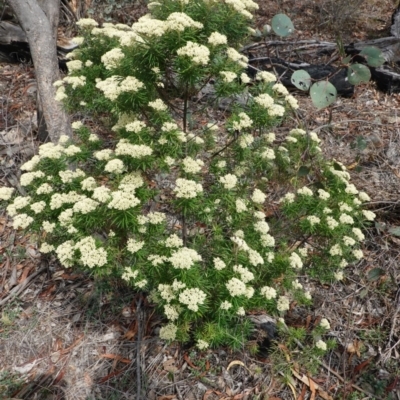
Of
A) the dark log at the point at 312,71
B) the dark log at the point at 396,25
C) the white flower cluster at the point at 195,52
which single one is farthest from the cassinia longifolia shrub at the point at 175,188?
the dark log at the point at 396,25

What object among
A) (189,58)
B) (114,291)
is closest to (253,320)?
(114,291)

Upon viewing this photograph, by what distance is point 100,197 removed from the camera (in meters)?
2.10

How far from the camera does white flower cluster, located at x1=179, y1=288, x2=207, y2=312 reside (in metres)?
2.06

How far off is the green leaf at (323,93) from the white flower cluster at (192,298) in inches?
60.9

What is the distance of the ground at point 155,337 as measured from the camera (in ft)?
9.57

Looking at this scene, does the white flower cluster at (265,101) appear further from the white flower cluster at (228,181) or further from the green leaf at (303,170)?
the green leaf at (303,170)

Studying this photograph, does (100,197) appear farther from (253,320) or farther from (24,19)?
(24,19)

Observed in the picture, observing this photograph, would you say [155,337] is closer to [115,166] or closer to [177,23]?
[115,166]

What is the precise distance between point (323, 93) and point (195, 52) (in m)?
1.11

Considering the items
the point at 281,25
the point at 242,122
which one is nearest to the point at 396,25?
the point at 281,25

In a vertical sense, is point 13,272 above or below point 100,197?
below

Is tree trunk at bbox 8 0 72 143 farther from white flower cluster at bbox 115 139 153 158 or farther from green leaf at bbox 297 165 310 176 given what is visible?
green leaf at bbox 297 165 310 176

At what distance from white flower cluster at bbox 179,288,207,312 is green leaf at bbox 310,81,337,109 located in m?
1.55

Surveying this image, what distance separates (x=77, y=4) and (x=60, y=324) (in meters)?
5.69
